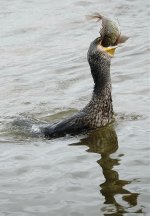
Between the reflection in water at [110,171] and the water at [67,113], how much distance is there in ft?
0.03

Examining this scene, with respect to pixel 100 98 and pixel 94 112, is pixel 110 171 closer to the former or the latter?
pixel 94 112

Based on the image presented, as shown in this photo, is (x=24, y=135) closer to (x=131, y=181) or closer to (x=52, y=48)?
(x=131, y=181)

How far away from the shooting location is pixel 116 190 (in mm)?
6113

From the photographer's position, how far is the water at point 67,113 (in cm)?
605

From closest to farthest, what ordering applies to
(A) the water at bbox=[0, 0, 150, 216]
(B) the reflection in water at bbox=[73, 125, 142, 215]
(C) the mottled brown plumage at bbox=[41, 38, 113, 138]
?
1. (B) the reflection in water at bbox=[73, 125, 142, 215]
2. (A) the water at bbox=[0, 0, 150, 216]
3. (C) the mottled brown plumage at bbox=[41, 38, 113, 138]

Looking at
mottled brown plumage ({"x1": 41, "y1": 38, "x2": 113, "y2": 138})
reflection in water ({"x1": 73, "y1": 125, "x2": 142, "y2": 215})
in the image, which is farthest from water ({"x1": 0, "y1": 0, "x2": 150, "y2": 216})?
mottled brown plumage ({"x1": 41, "y1": 38, "x2": 113, "y2": 138})

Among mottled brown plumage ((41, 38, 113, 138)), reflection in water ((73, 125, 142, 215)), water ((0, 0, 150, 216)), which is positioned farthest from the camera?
mottled brown plumage ((41, 38, 113, 138))

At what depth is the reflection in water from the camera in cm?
578

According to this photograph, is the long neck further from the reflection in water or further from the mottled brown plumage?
the reflection in water

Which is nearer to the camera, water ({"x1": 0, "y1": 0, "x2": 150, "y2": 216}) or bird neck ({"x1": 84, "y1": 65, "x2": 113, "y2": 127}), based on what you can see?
water ({"x1": 0, "y1": 0, "x2": 150, "y2": 216})

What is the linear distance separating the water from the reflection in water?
0.01 meters

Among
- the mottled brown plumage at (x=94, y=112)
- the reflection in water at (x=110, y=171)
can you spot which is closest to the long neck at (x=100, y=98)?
the mottled brown plumage at (x=94, y=112)

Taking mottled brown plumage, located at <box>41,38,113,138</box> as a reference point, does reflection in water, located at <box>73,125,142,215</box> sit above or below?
below

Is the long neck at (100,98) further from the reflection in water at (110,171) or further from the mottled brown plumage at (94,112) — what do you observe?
the reflection in water at (110,171)
